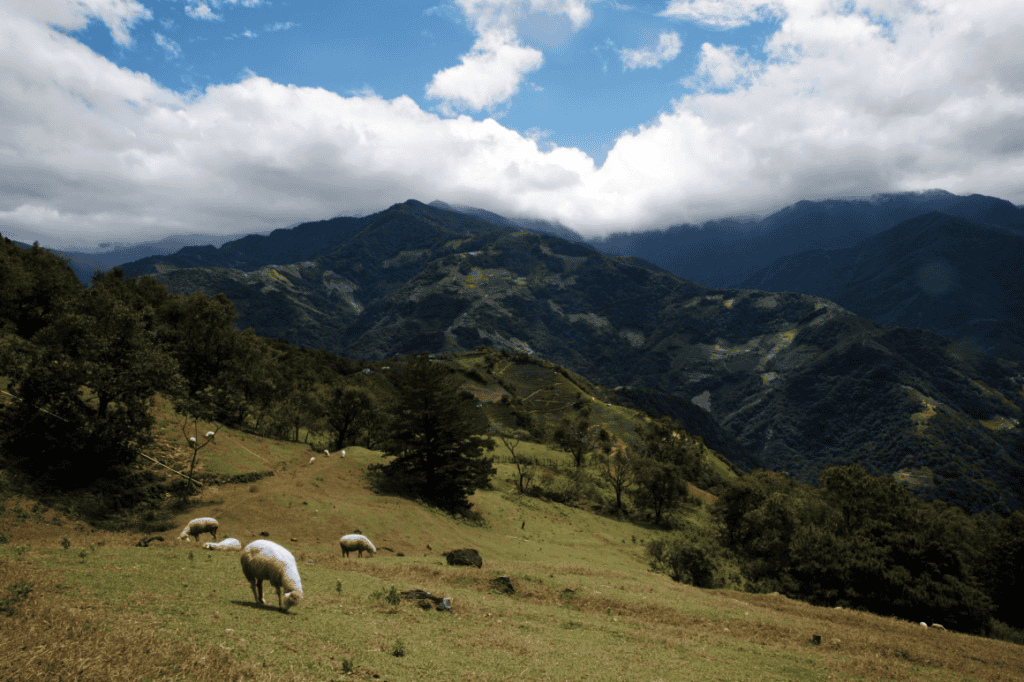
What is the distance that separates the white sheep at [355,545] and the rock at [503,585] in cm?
805

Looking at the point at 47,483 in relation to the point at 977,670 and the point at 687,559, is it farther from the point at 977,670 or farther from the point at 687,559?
the point at 977,670

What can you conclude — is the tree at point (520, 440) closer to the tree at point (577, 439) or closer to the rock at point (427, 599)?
the tree at point (577, 439)

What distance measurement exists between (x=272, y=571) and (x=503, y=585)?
37.2 feet

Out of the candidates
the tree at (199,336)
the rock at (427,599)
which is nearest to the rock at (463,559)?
the rock at (427,599)

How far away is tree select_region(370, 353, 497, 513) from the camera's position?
4331 cm

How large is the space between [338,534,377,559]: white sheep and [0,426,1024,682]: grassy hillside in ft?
1.97

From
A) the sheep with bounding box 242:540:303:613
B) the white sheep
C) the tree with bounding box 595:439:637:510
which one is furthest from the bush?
the sheep with bounding box 242:540:303:613

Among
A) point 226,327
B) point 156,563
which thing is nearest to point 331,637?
point 156,563

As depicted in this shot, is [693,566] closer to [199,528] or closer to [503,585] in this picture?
[503,585]

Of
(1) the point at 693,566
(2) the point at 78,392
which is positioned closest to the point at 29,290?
(2) the point at 78,392

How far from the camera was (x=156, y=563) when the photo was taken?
1767 cm

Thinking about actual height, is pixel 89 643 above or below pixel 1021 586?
above

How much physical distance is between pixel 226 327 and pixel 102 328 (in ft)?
88.7

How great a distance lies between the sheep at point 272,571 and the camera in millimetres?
14461
